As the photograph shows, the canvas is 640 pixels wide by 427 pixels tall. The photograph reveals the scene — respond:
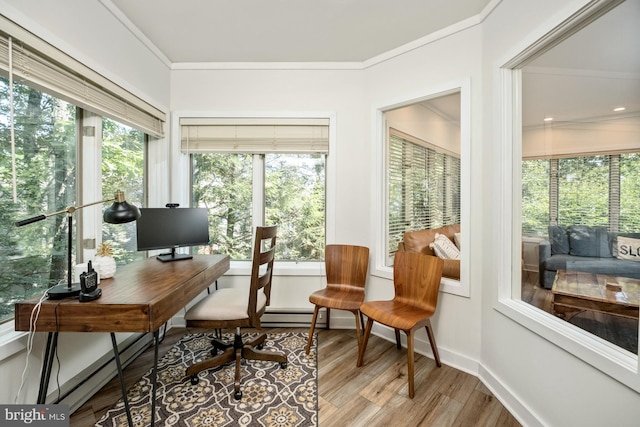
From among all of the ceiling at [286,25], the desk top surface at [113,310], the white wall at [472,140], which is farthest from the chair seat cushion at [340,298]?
the ceiling at [286,25]

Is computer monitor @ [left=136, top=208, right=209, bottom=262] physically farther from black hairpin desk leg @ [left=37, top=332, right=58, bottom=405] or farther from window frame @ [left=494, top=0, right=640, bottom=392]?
window frame @ [left=494, top=0, right=640, bottom=392]

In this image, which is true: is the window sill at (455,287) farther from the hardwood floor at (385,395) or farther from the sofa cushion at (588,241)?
the sofa cushion at (588,241)

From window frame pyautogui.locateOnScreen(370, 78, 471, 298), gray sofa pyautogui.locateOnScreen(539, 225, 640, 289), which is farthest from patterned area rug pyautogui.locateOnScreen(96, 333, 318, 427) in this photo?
gray sofa pyautogui.locateOnScreen(539, 225, 640, 289)

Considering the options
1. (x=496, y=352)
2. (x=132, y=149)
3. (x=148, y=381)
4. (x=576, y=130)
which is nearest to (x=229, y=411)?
(x=148, y=381)

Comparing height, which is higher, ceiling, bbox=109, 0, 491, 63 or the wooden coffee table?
ceiling, bbox=109, 0, 491, 63

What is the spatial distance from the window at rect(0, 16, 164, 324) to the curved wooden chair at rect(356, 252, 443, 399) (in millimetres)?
2010

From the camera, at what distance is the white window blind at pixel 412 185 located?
2594 millimetres

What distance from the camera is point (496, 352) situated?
1.77m

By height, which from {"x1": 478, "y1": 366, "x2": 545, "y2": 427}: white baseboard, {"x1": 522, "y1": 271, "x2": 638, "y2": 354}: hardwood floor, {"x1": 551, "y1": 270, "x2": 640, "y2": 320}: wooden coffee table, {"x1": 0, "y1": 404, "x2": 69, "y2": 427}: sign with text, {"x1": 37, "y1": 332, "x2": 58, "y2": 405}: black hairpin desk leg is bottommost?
{"x1": 478, "y1": 366, "x2": 545, "y2": 427}: white baseboard

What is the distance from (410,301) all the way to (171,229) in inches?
77.6

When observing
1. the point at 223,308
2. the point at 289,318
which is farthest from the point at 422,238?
the point at 223,308

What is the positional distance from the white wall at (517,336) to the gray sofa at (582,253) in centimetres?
20

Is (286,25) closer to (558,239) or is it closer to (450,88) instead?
(450,88)

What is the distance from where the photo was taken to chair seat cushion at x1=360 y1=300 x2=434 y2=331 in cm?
177
